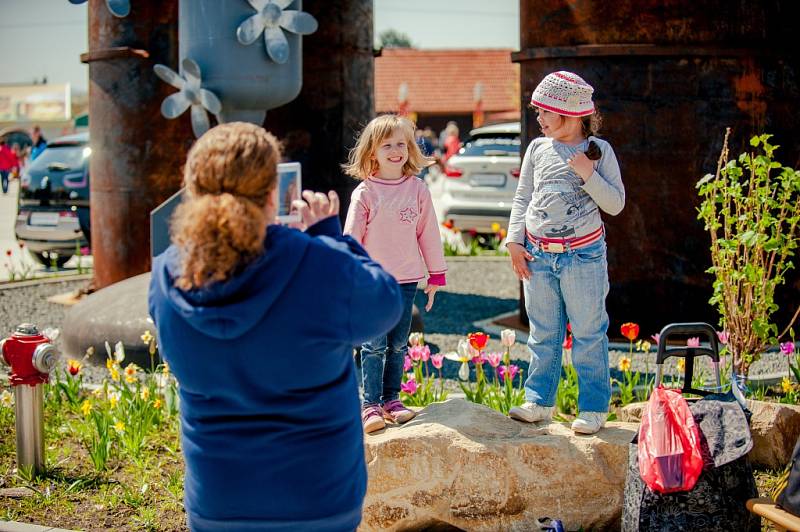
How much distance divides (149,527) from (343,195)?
536cm

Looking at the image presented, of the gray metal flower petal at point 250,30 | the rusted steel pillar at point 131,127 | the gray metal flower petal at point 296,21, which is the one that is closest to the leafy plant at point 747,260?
the gray metal flower petal at point 296,21

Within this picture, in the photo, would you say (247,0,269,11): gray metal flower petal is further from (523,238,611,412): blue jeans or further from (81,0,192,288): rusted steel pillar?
(523,238,611,412): blue jeans

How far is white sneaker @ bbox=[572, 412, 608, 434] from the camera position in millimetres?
4082

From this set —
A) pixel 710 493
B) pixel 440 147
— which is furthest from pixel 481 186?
pixel 440 147

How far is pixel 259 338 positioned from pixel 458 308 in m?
6.99

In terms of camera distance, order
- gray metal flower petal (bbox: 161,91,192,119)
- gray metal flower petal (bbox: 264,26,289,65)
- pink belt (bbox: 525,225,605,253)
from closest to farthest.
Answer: pink belt (bbox: 525,225,605,253)
gray metal flower petal (bbox: 264,26,289,65)
gray metal flower petal (bbox: 161,91,192,119)

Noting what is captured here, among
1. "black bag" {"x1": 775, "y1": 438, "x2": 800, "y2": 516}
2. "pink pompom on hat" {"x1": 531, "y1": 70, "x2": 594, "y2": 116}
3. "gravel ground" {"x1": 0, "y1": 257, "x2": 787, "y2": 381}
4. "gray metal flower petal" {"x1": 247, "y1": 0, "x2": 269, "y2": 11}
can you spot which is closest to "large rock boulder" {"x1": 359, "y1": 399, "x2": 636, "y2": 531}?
"black bag" {"x1": 775, "y1": 438, "x2": 800, "y2": 516}

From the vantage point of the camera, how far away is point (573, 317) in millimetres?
4121

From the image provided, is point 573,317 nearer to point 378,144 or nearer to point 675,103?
point 378,144

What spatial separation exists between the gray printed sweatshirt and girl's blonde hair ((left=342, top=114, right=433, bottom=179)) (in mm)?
477

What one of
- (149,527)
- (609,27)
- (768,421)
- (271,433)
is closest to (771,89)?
(609,27)

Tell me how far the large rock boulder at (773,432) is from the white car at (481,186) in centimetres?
863

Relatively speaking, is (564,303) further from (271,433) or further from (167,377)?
(167,377)

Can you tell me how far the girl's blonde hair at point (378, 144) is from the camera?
166 inches
